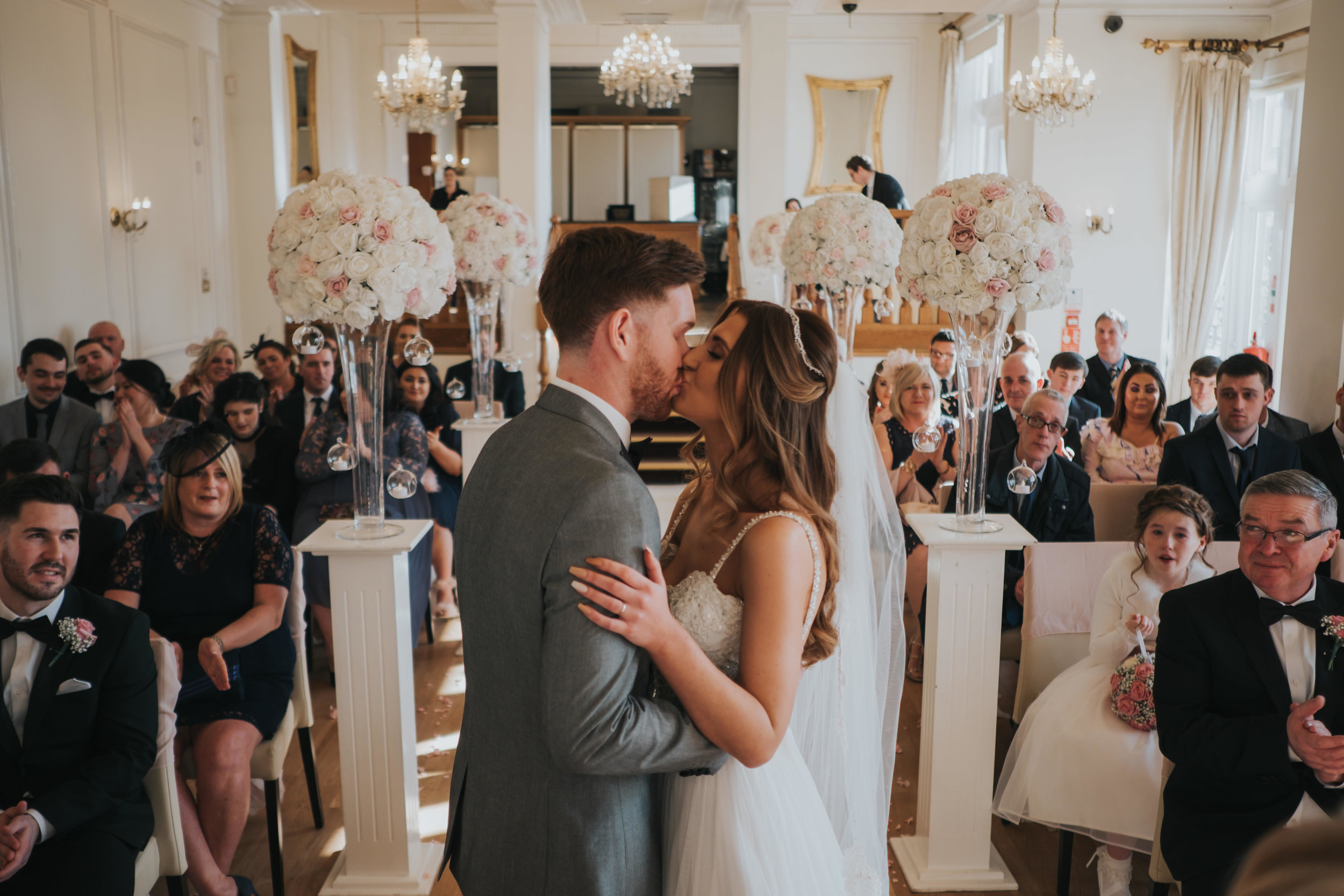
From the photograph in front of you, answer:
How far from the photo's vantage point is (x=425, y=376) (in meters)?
5.50

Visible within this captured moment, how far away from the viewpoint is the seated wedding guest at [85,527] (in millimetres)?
3377

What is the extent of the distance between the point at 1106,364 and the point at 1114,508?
2.79 m

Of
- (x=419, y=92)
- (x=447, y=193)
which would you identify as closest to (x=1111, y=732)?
(x=419, y=92)

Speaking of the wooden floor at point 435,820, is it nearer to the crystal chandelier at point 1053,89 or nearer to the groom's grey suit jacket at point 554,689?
the groom's grey suit jacket at point 554,689

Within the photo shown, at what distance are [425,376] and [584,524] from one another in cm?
429

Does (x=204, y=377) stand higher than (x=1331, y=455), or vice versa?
(x=204, y=377)

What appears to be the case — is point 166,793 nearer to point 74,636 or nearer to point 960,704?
point 74,636

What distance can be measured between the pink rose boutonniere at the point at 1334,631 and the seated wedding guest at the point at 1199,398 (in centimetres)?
340

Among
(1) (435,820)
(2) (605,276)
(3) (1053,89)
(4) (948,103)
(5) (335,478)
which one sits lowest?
(1) (435,820)

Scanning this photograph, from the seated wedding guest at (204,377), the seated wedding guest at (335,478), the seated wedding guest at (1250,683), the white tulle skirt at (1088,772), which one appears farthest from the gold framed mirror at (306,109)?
the seated wedding guest at (1250,683)

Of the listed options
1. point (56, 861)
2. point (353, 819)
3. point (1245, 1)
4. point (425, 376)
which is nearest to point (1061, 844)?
point (353, 819)

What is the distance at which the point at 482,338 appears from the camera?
509cm

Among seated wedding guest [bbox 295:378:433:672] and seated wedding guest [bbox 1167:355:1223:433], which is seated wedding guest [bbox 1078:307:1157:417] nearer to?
seated wedding guest [bbox 1167:355:1223:433]

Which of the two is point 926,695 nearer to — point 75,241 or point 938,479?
point 938,479
